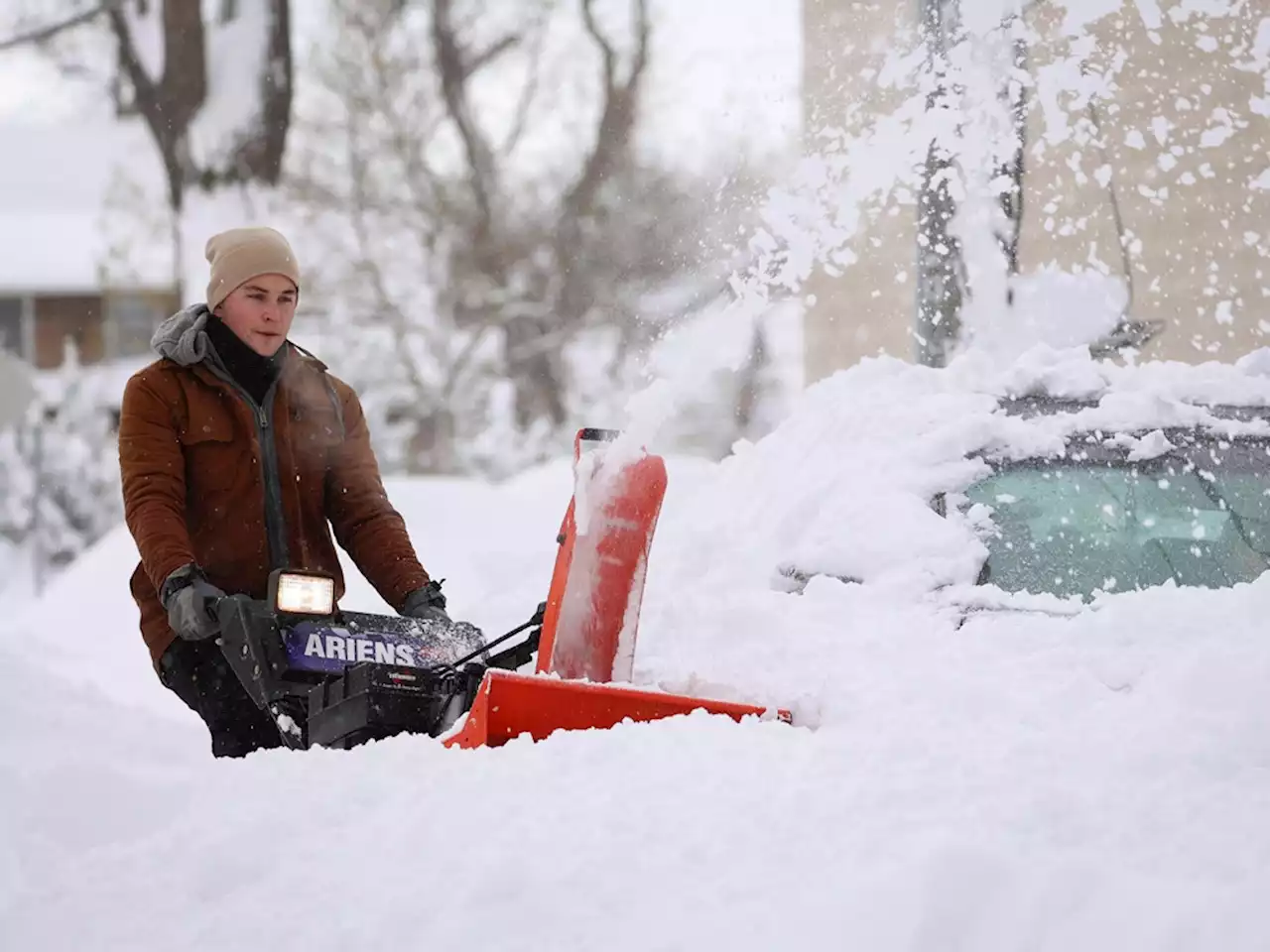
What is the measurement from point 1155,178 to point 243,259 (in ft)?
29.5

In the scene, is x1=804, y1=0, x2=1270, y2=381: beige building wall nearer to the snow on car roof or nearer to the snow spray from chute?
the snow on car roof

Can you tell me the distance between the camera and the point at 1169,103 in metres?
10.5

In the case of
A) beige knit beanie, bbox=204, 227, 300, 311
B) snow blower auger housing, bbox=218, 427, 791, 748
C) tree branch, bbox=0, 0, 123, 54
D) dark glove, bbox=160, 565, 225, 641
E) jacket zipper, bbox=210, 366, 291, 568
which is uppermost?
tree branch, bbox=0, 0, 123, 54

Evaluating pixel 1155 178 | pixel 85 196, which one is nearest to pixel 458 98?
pixel 85 196

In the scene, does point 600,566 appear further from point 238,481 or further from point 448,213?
point 448,213

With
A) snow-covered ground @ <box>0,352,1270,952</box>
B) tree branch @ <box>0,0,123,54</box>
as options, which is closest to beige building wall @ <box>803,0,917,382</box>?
snow-covered ground @ <box>0,352,1270,952</box>

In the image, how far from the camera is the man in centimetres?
368

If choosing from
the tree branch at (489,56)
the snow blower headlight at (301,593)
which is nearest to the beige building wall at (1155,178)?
the snow blower headlight at (301,593)

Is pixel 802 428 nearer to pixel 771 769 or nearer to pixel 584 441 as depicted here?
pixel 584 441

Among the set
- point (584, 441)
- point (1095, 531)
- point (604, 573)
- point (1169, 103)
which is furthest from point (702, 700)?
point (1169, 103)

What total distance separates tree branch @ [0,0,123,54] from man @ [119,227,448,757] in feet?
40.0

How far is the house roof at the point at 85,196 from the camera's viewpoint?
1939cm

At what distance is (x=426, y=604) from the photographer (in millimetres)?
3938

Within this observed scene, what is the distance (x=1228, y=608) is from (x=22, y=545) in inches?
803
